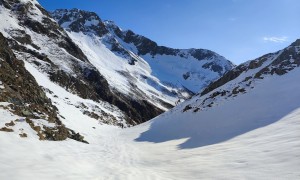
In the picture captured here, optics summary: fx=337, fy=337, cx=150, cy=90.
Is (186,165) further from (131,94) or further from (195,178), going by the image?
(131,94)

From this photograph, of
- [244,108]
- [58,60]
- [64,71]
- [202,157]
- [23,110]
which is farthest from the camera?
[58,60]

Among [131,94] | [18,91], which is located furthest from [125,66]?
[18,91]

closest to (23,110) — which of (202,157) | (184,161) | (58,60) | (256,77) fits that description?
(184,161)

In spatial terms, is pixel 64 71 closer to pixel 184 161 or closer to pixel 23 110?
pixel 23 110

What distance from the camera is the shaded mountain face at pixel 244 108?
2567 cm

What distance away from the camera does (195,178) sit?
12609mm

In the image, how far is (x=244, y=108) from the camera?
1319 inches

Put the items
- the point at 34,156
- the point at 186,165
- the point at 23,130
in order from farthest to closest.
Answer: the point at 23,130, the point at 186,165, the point at 34,156

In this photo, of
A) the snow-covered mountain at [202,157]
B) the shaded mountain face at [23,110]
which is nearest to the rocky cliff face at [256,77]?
the snow-covered mountain at [202,157]

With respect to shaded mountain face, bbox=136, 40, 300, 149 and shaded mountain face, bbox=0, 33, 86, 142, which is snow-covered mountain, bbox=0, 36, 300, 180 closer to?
shaded mountain face, bbox=136, 40, 300, 149

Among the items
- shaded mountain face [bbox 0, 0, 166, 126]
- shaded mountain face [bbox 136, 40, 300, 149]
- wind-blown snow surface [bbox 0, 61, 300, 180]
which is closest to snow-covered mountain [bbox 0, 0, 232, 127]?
shaded mountain face [bbox 0, 0, 166, 126]

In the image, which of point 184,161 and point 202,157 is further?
point 202,157

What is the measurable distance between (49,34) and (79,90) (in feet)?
109

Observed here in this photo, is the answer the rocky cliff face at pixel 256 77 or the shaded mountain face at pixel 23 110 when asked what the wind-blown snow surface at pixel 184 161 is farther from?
the rocky cliff face at pixel 256 77
